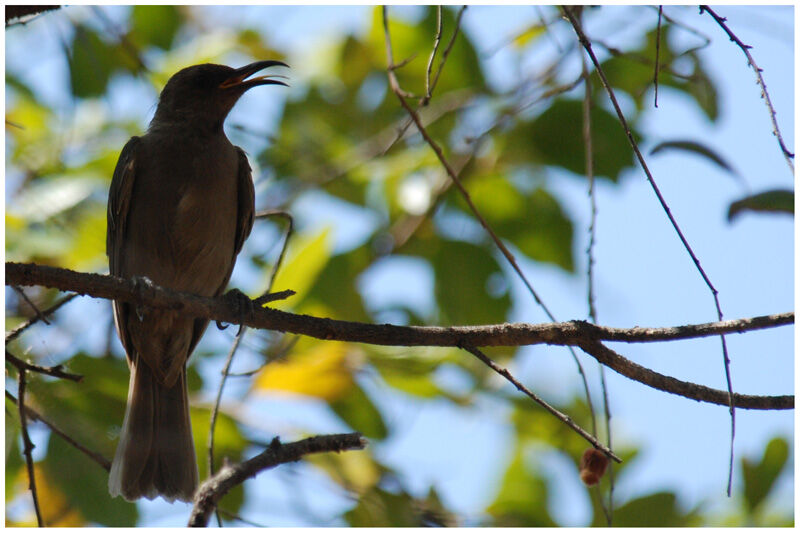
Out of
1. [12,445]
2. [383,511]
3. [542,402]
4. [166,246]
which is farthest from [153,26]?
[542,402]

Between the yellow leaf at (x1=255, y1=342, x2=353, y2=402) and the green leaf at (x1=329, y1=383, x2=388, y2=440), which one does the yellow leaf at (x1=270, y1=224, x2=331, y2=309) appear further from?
the green leaf at (x1=329, y1=383, x2=388, y2=440)

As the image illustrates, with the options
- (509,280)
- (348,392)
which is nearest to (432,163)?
(509,280)

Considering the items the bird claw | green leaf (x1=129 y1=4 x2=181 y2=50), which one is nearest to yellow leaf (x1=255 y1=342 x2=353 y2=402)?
the bird claw

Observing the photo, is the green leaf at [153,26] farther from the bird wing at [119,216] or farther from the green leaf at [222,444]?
the green leaf at [222,444]

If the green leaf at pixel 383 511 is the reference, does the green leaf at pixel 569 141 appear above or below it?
above

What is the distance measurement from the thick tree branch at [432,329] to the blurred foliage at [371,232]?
38.4 inches

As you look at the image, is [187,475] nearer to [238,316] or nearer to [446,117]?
[238,316]

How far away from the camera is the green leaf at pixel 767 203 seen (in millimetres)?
3119

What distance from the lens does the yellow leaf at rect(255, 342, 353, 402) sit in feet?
15.7

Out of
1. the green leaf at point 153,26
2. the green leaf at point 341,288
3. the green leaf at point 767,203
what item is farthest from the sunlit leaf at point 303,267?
the green leaf at point 767,203

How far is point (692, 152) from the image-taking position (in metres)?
3.48

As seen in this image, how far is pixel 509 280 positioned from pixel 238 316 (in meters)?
2.17

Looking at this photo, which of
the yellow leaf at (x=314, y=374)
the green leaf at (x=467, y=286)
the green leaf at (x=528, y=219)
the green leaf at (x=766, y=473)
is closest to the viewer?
the green leaf at (x=766, y=473)

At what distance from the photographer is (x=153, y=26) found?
19.8 ft
